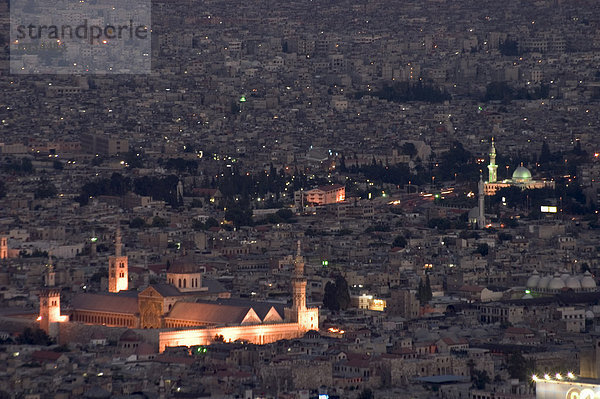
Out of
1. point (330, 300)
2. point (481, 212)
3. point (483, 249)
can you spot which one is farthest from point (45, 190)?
point (330, 300)

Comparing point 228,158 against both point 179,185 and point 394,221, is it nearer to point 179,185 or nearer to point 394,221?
point 179,185

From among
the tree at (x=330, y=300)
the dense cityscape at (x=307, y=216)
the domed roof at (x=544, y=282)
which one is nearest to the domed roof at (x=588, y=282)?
the dense cityscape at (x=307, y=216)

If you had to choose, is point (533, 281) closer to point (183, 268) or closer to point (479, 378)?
point (183, 268)

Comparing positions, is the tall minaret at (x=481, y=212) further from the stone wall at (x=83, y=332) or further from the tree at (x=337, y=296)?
the stone wall at (x=83, y=332)

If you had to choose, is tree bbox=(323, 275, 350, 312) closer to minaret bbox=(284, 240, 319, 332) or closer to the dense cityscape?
the dense cityscape

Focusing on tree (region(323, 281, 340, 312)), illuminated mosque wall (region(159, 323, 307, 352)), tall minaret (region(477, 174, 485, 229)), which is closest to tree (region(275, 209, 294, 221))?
tall minaret (region(477, 174, 485, 229))

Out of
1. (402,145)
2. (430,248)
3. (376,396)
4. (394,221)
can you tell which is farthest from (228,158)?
(376,396)
